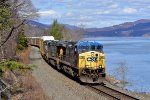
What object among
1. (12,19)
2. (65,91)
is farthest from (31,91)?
(12,19)

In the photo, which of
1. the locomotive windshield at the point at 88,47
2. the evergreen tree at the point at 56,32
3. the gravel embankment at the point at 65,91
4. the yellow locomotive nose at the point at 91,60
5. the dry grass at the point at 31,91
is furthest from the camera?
the evergreen tree at the point at 56,32

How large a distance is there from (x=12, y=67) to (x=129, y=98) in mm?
10978

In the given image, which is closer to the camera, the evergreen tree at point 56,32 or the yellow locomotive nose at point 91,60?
the yellow locomotive nose at point 91,60

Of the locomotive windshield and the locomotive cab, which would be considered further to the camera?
the locomotive windshield

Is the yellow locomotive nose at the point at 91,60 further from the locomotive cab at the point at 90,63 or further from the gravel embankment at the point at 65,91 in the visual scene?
the gravel embankment at the point at 65,91

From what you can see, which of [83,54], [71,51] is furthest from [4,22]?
[71,51]

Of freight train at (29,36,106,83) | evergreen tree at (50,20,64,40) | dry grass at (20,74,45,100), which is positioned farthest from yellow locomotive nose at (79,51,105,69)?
evergreen tree at (50,20,64,40)

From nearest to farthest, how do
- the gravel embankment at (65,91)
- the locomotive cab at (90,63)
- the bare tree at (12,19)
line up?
the bare tree at (12,19) < the gravel embankment at (65,91) < the locomotive cab at (90,63)

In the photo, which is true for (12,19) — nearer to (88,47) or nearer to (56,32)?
(88,47)

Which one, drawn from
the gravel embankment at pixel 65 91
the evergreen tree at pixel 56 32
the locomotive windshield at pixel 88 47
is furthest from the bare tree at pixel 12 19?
the evergreen tree at pixel 56 32

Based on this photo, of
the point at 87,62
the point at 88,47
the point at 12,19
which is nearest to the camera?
the point at 12,19

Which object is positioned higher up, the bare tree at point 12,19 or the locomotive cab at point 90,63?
the bare tree at point 12,19

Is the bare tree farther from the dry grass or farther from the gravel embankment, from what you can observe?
the gravel embankment

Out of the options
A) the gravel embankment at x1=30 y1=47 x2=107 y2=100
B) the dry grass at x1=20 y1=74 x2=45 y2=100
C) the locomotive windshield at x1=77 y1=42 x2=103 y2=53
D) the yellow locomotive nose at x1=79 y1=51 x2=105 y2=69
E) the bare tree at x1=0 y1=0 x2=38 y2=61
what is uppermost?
the bare tree at x1=0 y1=0 x2=38 y2=61
